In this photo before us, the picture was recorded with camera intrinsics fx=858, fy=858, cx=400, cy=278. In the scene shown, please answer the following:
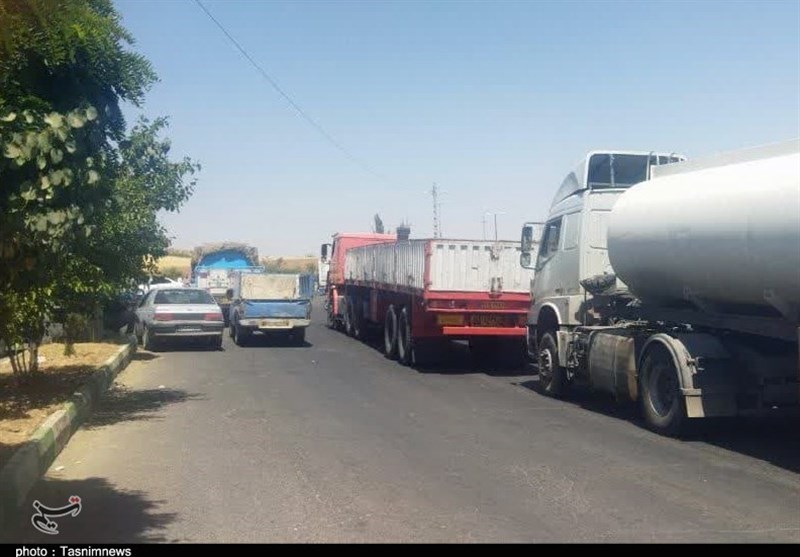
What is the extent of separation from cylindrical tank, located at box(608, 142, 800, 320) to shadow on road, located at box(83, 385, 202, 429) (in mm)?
6579

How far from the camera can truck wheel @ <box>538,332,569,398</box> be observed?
12914mm

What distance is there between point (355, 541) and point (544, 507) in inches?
65.0

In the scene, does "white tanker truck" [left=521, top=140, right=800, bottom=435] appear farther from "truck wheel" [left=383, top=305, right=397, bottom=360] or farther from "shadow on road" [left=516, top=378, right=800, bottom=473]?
"truck wheel" [left=383, top=305, right=397, bottom=360]

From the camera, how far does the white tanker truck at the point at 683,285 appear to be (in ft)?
27.7

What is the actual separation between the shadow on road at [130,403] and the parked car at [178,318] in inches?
246

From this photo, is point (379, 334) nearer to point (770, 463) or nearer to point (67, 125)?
point (770, 463)

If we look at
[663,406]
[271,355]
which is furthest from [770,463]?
[271,355]

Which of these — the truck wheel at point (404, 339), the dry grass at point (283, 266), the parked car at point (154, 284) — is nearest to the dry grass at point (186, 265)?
the dry grass at point (283, 266)

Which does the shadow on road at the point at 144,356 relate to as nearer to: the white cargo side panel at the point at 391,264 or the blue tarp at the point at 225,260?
the white cargo side panel at the point at 391,264

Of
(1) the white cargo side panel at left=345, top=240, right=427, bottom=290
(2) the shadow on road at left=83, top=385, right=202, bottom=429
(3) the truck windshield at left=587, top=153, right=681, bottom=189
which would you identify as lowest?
(2) the shadow on road at left=83, top=385, right=202, bottom=429

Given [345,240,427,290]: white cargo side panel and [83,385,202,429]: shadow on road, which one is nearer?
[83,385,202,429]: shadow on road

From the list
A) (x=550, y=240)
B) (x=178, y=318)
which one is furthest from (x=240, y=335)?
(x=550, y=240)

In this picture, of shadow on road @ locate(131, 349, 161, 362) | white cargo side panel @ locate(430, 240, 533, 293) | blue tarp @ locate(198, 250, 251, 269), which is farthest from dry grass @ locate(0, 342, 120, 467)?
blue tarp @ locate(198, 250, 251, 269)

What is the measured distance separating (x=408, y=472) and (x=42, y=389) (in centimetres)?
655
